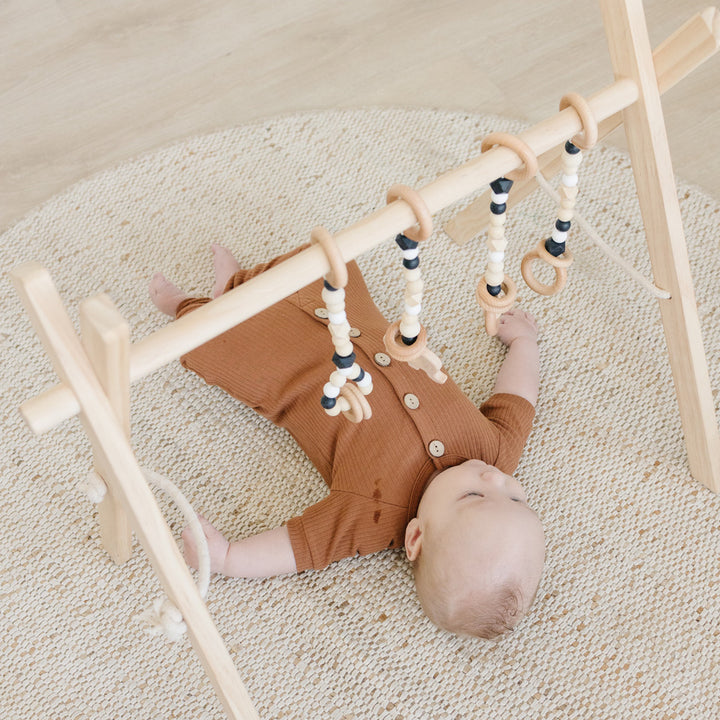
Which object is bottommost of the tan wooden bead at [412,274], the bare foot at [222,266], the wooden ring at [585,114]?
the bare foot at [222,266]

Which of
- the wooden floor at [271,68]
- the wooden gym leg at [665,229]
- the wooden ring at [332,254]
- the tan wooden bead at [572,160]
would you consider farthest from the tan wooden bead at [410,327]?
the wooden floor at [271,68]

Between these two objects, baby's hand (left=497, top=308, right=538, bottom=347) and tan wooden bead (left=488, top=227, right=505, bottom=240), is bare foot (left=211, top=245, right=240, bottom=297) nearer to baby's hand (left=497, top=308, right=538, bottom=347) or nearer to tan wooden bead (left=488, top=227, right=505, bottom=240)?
baby's hand (left=497, top=308, right=538, bottom=347)

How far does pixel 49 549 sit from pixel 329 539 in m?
0.36

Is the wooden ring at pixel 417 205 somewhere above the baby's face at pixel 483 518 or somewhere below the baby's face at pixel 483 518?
above

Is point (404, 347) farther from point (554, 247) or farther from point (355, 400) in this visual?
point (554, 247)

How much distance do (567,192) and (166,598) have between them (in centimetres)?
52

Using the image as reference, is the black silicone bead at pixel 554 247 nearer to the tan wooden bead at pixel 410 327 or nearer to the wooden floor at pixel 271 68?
the tan wooden bead at pixel 410 327

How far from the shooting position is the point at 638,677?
0.97 meters

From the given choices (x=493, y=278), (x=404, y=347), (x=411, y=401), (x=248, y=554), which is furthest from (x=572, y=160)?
(x=248, y=554)

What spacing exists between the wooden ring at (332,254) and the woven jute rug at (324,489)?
1.63 feet

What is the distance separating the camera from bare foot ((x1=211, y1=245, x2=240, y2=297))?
1166 millimetres

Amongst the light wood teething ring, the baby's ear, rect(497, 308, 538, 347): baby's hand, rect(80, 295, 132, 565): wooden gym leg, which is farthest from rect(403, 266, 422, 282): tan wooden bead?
rect(497, 308, 538, 347): baby's hand

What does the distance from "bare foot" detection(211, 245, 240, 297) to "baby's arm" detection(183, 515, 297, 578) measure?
0.35m

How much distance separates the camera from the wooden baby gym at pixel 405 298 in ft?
1.87
